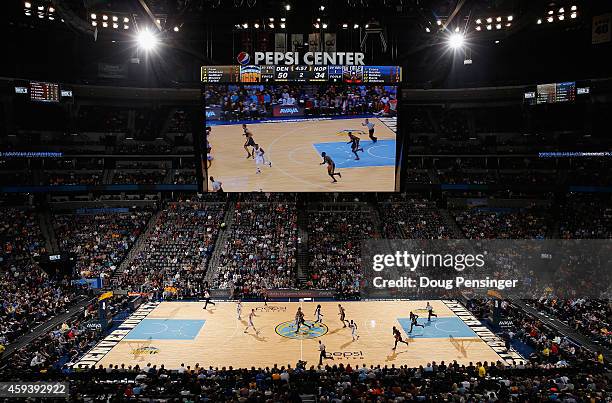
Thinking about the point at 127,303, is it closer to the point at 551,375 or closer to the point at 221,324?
the point at 221,324

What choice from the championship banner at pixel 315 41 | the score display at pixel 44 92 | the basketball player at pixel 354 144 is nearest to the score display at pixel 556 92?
the basketball player at pixel 354 144

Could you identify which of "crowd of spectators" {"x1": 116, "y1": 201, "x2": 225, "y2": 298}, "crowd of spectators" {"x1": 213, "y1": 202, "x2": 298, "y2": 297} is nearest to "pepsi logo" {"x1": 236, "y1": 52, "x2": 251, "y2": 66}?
"crowd of spectators" {"x1": 213, "y1": 202, "x2": 298, "y2": 297}

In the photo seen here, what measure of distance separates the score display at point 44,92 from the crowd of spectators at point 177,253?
45.2ft

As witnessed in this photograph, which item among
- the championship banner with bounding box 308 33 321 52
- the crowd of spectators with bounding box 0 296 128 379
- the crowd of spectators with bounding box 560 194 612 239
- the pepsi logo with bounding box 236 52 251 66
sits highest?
the championship banner with bounding box 308 33 321 52

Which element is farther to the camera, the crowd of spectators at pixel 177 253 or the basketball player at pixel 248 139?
the crowd of spectators at pixel 177 253

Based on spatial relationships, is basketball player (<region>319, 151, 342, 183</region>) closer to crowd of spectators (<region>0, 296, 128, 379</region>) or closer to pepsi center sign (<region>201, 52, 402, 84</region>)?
pepsi center sign (<region>201, 52, 402, 84</region>)

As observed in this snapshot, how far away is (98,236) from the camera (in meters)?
45.2

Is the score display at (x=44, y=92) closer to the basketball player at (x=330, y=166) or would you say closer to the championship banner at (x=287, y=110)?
the championship banner at (x=287, y=110)

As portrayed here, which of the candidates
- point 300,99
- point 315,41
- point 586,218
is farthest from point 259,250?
point 586,218

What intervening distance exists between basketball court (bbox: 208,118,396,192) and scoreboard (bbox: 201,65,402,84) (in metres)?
2.81

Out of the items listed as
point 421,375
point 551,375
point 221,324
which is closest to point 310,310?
point 221,324

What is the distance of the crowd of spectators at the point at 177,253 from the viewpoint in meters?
38.8

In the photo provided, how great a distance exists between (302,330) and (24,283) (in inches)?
816

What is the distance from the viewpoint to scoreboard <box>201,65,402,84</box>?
3550 centimetres
